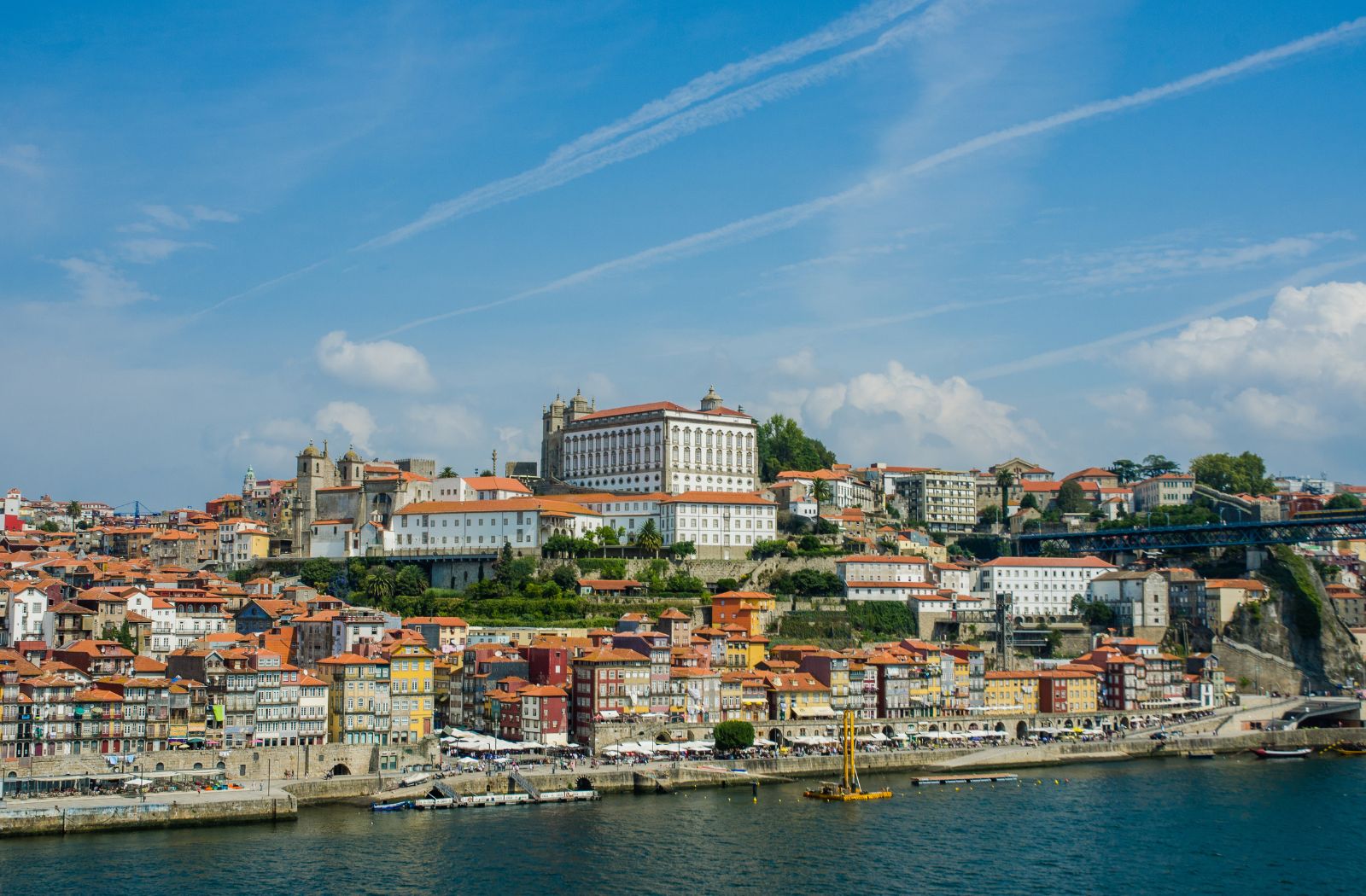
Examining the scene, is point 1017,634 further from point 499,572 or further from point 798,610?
point 499,572

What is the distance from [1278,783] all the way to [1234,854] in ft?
42.6

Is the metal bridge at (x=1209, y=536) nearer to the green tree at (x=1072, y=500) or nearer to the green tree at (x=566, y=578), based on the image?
the green tree at (x=1072, y=500)

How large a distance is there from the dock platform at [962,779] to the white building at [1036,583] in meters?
24.5

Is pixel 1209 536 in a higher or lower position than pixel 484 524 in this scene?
lower

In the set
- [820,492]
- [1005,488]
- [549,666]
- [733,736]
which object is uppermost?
[1005,488]

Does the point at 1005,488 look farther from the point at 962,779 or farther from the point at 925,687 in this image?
the point at 962,779

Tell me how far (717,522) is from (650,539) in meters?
4.43

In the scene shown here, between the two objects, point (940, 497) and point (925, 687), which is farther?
point (940, 497)

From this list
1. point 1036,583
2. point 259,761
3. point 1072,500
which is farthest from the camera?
point 1072,500

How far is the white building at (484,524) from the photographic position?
233ft

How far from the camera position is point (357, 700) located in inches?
1795

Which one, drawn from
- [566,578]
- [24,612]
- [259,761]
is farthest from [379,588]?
[259,761]

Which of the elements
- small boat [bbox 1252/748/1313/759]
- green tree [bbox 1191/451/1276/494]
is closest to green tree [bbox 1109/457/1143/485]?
green tree [bbox 1191/451/1276/494]

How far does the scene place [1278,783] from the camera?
163 ft
